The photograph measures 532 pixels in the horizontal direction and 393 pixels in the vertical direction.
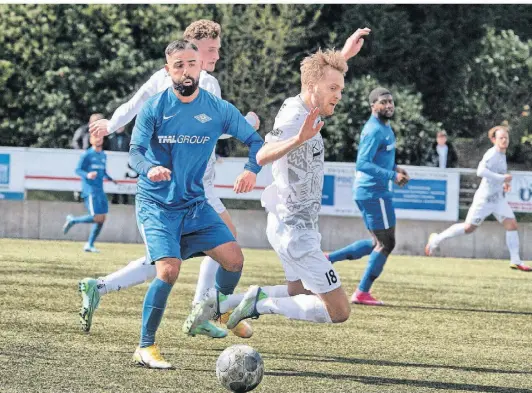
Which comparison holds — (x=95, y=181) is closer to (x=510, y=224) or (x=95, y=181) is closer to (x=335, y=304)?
(x=510, y=224)

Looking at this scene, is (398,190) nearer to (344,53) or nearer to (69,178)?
(69,178)

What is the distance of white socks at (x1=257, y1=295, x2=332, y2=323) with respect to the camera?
8164 millimetres

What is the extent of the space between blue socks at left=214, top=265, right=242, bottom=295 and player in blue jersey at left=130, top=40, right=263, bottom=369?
2.43 feet

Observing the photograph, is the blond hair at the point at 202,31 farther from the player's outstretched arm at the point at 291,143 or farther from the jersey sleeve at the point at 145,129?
the player's outstretched arm at the point at 291,143

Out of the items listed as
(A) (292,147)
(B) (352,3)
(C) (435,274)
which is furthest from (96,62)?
(A) (292,147)

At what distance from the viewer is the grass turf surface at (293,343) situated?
7328 millimetres

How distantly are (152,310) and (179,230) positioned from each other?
539mm

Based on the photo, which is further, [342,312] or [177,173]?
[342,312]

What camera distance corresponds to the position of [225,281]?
8.87 metres

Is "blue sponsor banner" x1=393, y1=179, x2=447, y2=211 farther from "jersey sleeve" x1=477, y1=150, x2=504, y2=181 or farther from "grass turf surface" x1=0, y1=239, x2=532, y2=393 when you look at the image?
"grass turf surface" x1=0, y1=239, x2=532, y2=393

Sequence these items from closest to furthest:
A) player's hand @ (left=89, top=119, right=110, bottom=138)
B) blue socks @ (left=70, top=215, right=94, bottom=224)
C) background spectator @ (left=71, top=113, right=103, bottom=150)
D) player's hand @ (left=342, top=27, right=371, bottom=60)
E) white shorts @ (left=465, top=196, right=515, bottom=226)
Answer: player's hand @ (left=89, top=119, right=110, bottom=138)
player's hand @ (left=342, top=27, right=371, bottom=60)
white shorts @ (left=465, top=196, right=515, bottom=226)
blue socks @ (left=70, top=215, right=94, bottom=224)
background spectator @ (left=71, top=113, right=103, bottom=150)

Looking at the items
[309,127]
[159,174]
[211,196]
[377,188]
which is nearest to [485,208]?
[377,188]

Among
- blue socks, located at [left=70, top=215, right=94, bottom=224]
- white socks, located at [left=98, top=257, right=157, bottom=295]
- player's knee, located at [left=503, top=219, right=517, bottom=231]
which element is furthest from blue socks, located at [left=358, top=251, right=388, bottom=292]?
blue socks, located at [left=70, top=215, right=94, bottom=224]

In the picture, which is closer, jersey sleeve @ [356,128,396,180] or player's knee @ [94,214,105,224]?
jersey sleeve @ [356,128,396,180]
